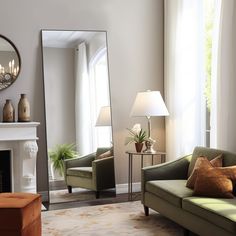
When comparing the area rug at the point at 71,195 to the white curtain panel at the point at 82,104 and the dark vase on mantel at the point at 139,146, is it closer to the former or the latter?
the white curtain panel at the point at 82,104

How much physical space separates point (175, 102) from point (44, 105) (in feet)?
5.63

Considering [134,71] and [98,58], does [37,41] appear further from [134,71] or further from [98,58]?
[134,71]

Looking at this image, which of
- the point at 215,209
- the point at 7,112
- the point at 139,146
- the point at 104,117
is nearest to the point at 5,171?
the point at 7,112

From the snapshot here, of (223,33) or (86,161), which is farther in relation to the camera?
(86,161)

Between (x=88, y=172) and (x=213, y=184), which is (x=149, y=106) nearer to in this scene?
(x=88, y=172)

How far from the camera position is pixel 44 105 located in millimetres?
5340

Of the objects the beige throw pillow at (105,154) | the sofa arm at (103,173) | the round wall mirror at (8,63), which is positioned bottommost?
the sofa arm at (103,173)

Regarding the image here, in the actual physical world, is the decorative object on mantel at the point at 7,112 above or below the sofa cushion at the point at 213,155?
above

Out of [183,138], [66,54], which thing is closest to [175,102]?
[183,138]

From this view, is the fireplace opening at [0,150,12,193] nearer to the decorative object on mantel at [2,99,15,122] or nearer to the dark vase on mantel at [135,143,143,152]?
the decorative object on mantel at [2,99,15,122]

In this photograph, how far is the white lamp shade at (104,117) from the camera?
219 inches

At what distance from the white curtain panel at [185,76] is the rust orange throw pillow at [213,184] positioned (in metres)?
1.49

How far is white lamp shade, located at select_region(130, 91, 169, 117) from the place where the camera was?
5.13 meters

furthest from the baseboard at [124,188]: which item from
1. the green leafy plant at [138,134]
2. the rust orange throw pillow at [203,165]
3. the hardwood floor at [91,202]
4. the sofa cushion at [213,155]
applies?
the rust orange throw pillow at [203,165]
